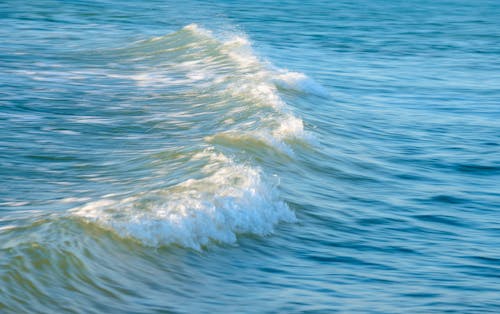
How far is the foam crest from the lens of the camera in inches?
368

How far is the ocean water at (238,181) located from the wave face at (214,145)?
38 mm

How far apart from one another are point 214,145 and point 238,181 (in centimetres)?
218

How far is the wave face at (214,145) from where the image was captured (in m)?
9.62

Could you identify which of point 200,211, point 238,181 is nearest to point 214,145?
point 238,181

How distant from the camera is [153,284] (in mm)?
8281

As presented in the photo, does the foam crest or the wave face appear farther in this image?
the wave face

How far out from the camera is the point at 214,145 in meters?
13.3

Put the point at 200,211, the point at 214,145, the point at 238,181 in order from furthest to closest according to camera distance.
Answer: the point at 214,145 < the point at 238,181 < the point at 200,211

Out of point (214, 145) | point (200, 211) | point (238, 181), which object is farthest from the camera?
point (214, 145)

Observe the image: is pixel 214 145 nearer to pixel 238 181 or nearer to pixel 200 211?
pixel 238 181

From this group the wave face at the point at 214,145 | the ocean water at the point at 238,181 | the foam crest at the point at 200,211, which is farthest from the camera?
the wave face at the point at 214,145

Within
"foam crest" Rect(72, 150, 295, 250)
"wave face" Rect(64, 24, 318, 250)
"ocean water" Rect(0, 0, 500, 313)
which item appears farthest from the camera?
"wave face" Rect(64, 24, 318, 250)

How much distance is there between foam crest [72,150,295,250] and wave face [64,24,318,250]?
10mm

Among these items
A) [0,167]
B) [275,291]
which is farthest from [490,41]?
[275,291]
